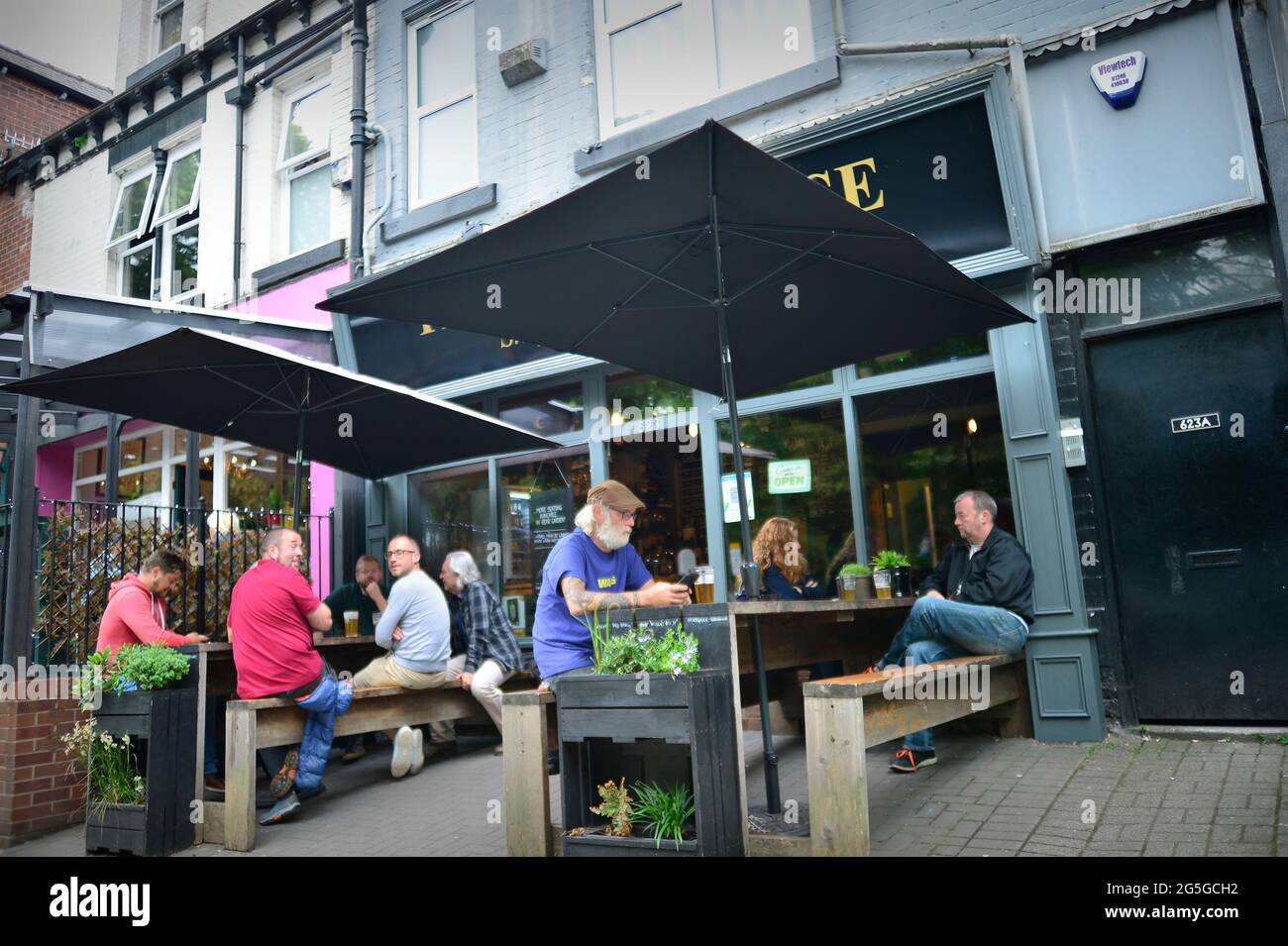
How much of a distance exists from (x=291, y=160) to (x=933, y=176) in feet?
A: 25.3

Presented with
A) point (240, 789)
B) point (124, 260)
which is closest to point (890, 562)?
point (240, 789)

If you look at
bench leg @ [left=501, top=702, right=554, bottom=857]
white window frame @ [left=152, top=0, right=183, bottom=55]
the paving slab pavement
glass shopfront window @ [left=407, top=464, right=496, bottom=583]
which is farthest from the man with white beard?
white window frame @ [left=152, top=0, right=183, bottom=55]

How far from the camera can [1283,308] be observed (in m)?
5.59

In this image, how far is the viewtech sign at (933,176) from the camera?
6516 millimetres

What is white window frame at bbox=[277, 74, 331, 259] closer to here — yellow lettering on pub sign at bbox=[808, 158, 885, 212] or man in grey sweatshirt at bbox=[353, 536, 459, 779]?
man in grey sweatshirt at bbox=[353, 536, 459, 779]

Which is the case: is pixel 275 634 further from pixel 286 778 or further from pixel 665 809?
pixel 665 809

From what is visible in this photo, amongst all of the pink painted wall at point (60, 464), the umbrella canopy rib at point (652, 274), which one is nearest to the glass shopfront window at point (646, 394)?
the umbrella canopy rib at point (652, 274)

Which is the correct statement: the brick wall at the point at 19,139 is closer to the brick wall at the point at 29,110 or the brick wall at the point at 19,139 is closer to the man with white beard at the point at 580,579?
the brick wall at the point at 29,110

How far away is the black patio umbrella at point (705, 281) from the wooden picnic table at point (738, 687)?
1.46 ft

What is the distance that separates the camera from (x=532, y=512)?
29.1 ft

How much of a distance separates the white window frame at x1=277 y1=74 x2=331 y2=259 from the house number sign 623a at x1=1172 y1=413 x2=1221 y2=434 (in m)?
8.83

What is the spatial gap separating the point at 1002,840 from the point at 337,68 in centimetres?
1026

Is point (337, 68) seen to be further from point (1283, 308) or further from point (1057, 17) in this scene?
point (1283, 308)

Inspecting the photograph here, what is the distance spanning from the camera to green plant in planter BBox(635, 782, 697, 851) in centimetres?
361
